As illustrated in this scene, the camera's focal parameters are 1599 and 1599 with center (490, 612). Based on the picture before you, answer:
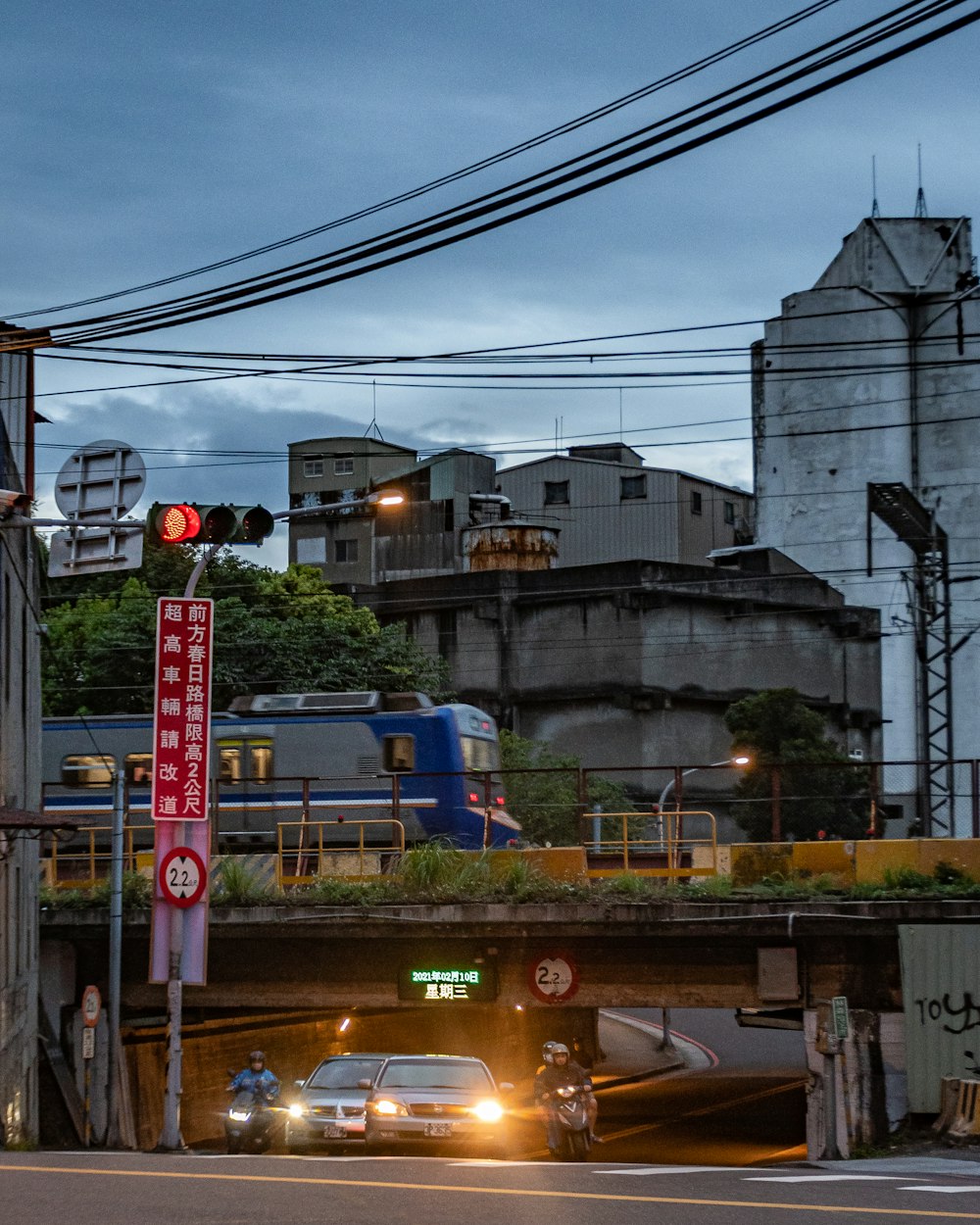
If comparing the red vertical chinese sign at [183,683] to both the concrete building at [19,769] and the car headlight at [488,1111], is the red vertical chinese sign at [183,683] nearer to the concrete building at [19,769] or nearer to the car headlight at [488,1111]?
the concrete building at [19,769]

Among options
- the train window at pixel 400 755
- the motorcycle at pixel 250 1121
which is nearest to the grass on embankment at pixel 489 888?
the motorcycle at pixel 250 1121

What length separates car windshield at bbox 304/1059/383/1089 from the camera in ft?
71.9

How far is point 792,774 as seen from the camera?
56.6 metres

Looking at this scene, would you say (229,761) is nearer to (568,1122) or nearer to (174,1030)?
(174,1030)

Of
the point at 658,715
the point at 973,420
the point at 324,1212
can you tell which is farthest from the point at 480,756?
the point at 973,420

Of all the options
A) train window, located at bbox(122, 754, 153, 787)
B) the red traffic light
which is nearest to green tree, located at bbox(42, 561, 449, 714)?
train window, located at bbox(122, 754, 153, 787)

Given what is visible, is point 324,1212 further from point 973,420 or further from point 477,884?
point 973,420

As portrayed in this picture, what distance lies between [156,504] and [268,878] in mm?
12052

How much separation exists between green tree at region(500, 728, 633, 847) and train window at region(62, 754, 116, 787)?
67.6 feet

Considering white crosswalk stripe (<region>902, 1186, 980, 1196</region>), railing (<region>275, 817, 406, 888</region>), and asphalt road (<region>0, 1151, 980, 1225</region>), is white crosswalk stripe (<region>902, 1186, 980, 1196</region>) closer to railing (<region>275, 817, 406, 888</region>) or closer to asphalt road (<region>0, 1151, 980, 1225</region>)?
asphalt road (<region>0, 1151, 980, 1225</region>)

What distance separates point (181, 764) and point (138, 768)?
12.8m

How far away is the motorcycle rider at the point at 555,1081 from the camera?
21.5 metres

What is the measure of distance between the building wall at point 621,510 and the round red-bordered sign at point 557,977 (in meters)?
53.3

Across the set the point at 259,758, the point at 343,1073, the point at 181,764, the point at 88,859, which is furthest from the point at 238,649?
the point at 343,1073
